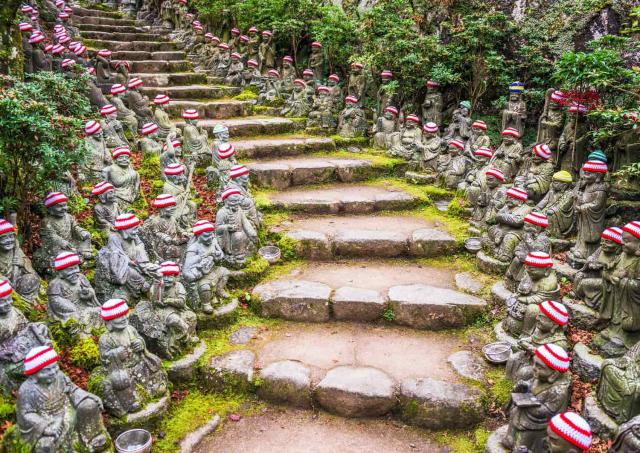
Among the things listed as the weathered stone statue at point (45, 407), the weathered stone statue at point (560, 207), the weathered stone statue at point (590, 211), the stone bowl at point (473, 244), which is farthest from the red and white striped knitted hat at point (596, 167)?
the weathered stone statue at point (45, 407)

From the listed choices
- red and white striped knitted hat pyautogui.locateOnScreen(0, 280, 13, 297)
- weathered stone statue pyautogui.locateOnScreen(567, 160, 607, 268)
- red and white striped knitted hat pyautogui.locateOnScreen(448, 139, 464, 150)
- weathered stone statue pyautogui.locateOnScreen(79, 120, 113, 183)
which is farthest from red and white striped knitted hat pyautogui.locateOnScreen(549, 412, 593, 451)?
weathered stone statue pyautogui.locateOnScreen(79, 120, 113, 183)

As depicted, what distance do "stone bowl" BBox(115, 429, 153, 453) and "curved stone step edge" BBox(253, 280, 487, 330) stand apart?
8.72 ft

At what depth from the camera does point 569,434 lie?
155 inches

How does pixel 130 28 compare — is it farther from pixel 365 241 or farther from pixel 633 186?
pixel 633 186

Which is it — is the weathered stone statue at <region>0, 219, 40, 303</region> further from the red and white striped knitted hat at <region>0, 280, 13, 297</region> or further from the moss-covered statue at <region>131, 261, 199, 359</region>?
the moss-covered statue at <region>131, 261, 199, 359</region>

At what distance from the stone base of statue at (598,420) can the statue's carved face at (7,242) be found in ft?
21.8

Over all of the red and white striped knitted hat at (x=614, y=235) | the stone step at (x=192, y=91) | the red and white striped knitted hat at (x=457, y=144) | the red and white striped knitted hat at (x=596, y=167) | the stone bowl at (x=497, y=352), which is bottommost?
the stone bowl at (x=497, y=352)

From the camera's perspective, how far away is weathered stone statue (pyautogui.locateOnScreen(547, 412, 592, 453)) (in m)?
3.92

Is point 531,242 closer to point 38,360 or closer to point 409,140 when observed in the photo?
point 409,140

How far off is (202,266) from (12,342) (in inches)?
94.9

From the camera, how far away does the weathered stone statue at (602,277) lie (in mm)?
5867

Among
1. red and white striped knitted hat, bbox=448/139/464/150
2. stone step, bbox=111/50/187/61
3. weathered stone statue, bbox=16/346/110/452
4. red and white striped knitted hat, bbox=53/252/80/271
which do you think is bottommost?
weathered stone statue, bbox=16/346/110/452

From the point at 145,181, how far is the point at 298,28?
7.64m

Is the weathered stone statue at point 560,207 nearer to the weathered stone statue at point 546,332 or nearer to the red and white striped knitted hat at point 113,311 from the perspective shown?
the weathered stone statue at point 546,332
